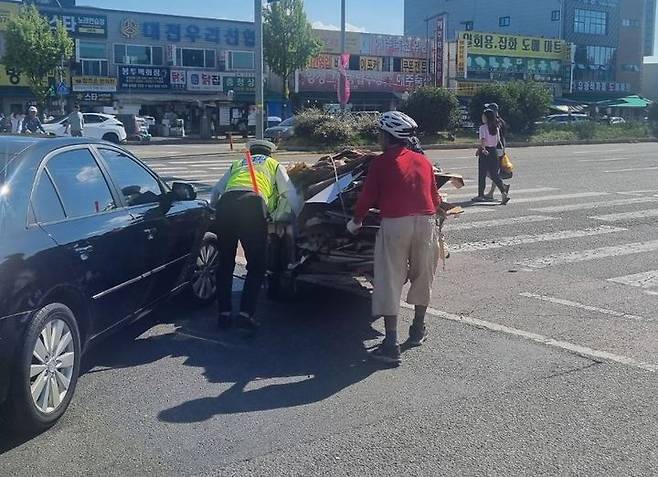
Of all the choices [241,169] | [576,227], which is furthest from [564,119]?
[241,169]

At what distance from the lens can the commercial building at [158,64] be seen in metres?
50.0

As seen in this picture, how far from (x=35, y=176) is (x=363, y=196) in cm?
227

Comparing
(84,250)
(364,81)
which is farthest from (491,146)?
(364,81)

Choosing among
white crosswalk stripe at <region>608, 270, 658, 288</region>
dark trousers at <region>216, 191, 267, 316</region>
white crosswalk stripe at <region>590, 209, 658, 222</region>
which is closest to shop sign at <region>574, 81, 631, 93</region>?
white crosswalk stripe at <region>590, 209, 658, 222</region>

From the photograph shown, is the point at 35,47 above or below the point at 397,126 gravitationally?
above

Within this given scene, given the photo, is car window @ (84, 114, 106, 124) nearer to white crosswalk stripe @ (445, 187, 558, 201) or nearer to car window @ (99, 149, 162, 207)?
white crosswalk stripe @ (445, 187, 558, 201)

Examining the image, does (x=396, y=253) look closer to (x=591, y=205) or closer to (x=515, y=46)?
(x=591, y=205)

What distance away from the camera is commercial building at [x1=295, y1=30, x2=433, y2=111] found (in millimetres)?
56812

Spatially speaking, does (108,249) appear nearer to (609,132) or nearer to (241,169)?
(241,169)

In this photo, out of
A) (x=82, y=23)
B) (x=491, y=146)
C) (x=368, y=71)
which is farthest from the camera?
(x=368, y=71)

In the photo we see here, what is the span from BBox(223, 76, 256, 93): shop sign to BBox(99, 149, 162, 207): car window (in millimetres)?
49397

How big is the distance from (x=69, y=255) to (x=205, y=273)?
2.47 m

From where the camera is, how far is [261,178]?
6.62 metres

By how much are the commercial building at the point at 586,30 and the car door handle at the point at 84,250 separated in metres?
70.3
